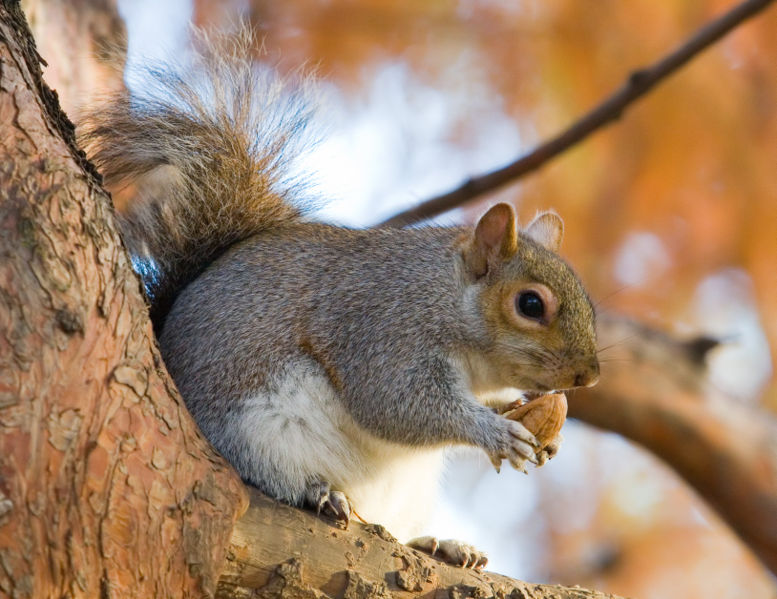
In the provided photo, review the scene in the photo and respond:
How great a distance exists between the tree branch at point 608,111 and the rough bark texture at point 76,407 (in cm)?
146

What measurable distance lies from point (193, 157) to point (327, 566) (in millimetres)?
1239

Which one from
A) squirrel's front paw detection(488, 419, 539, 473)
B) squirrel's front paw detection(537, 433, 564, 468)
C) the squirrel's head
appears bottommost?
squirrel's front paw detection(488, 419, 539, 473)

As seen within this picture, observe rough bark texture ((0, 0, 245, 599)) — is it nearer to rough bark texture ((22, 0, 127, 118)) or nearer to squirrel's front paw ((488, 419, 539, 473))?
squirrel's front paw ((488, 419, 539, 473))

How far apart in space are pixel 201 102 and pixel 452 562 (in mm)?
1518

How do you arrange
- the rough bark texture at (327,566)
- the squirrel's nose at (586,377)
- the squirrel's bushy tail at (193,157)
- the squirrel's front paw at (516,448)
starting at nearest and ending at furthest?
the rough bark texture at (327,566) < the squirrel's front paw at (516,448) < the squirrel's nose at (586,377) < the squirrel's bushy tail at (193,157)

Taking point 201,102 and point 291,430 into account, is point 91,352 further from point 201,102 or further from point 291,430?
point 201,102

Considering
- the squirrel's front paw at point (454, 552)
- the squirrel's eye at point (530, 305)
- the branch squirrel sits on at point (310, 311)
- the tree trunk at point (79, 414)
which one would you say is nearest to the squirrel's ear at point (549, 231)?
the branch squirrel sits on at point (310, 311)

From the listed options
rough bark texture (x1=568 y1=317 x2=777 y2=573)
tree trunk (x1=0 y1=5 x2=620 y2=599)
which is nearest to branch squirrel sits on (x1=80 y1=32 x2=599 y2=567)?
tree trunk (x1=0 y1=5 x2=620 y2=599)

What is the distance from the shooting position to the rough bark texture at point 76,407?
1679mm

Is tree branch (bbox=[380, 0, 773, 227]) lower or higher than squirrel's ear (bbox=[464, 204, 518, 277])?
higher

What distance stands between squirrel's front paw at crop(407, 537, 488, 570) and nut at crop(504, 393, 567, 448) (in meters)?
0.35

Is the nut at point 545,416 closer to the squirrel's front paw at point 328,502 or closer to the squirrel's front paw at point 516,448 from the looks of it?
the squirrel's front paw at point 516,448

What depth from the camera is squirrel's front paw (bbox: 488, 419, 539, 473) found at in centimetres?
247

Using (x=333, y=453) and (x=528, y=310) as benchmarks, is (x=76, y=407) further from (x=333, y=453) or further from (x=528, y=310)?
(x=528, y=310)
